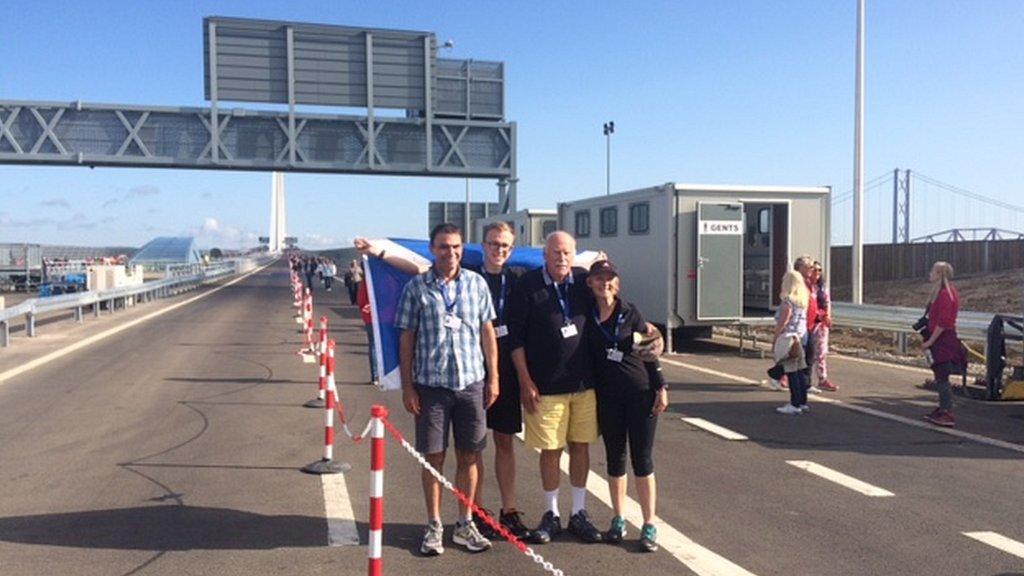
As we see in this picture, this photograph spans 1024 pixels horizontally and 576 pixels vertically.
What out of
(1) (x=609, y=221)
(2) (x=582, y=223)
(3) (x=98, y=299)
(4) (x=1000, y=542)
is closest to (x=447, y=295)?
(4) (x=1000, y=542)

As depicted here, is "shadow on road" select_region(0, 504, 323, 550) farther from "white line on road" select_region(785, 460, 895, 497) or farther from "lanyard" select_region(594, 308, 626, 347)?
"white line on road" select_region(785, 460, 895, 497)

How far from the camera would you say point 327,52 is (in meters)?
35.1

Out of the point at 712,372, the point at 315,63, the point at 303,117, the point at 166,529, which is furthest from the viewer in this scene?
the point at 303,117

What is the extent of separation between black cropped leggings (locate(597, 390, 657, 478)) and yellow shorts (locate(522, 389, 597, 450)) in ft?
0.23

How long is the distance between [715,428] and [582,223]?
11.4 meters

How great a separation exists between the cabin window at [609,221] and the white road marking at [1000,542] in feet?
41.9

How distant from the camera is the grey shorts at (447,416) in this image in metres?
5.38

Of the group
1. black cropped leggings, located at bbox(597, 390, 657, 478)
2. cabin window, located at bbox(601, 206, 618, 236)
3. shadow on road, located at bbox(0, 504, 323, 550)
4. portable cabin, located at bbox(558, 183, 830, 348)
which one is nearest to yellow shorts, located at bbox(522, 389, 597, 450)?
black cropped leggings, located at bbox(597, 390, 657, 478)

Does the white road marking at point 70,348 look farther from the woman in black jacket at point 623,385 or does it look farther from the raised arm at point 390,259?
the woman in black jacket at point 623,385

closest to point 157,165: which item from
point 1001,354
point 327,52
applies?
point 327,52

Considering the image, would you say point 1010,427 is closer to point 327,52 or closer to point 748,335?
point 748,335

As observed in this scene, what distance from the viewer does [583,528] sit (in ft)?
18.7

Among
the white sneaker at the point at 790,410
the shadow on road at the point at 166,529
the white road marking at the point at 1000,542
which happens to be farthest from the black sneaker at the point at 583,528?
the white sneaker at the point at 790,410

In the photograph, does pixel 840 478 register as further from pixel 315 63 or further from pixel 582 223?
pixel 315 63
